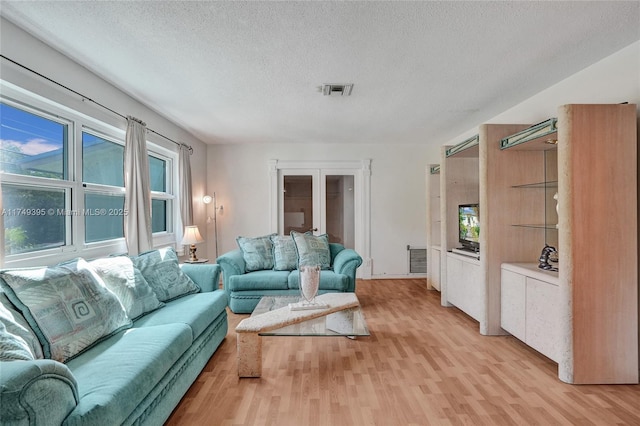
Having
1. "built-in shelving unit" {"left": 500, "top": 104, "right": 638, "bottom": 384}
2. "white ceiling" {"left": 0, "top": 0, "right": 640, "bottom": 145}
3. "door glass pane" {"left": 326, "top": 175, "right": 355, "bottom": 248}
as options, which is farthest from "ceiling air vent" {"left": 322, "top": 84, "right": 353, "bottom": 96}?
"door glass pane" {"left": 326, "top": 175, "right": 355, "bottom": 248}

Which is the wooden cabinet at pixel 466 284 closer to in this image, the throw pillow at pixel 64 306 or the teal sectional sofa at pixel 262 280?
the teal sectional sofa at pixel 262 280

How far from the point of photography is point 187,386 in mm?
2152

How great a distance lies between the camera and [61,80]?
2504mm

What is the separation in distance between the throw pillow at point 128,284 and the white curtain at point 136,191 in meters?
0.86

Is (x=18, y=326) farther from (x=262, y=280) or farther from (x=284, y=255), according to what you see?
(x=284, y=255)

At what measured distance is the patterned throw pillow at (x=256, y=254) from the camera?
4219mm

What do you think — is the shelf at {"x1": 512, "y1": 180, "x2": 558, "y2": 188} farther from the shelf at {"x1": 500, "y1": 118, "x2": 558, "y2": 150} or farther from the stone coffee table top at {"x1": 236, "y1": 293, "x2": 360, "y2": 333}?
the stone coffee table top at {"x1": 236, "y1": 293, "x2": 360, "y2": 333}

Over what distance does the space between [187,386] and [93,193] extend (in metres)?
2.04

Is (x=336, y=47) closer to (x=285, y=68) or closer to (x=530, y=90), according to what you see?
(x=285, y=68)

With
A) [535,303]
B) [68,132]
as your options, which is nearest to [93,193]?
[68,132]

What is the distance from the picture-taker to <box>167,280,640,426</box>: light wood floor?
1935 mm

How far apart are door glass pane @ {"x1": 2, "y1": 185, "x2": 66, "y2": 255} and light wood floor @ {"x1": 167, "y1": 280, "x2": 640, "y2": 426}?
1.59 meters

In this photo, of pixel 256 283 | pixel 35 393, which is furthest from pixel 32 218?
pixel 256 283

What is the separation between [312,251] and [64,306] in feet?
9.33
